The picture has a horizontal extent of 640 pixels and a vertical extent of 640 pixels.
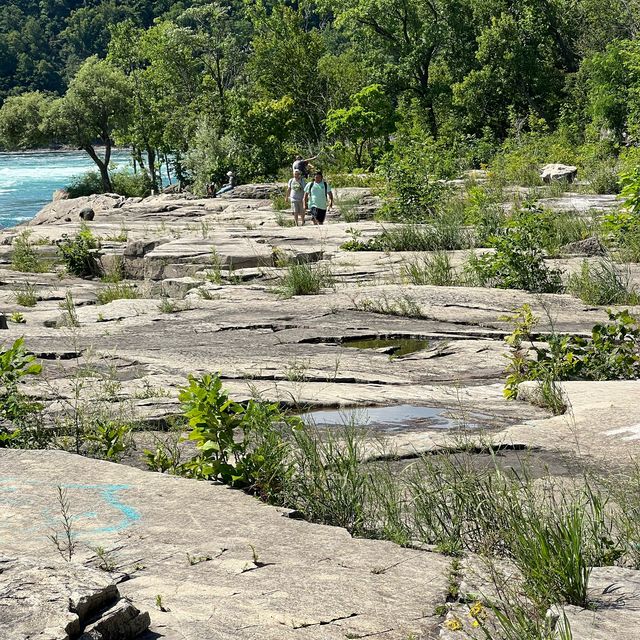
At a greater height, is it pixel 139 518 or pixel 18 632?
pixel 18 632

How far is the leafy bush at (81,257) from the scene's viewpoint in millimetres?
17859

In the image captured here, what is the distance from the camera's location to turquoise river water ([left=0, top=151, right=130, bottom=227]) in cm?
4747

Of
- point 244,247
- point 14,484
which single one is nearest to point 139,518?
point 14,484

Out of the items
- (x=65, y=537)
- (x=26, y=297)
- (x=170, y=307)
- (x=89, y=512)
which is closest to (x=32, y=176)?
(x=26, y=297)

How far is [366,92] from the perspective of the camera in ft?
108

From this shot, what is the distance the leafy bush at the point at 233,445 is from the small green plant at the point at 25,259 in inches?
536

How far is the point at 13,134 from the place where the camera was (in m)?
50.3

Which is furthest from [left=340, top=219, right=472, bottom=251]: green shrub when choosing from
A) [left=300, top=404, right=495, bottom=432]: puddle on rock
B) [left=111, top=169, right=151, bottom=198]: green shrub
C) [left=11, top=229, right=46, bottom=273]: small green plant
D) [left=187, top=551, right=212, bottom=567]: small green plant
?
[left=111, top=169, right=151, bottom=198]: green shrub

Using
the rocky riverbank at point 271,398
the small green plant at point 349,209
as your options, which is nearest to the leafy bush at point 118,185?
the small green plant at point 349,209

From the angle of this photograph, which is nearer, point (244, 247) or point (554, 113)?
point (244, 247)

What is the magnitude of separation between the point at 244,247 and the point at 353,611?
44.7 ft

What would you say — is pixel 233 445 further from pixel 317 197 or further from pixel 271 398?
pixel 317 197

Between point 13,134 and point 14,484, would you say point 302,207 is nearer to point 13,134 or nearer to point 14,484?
point 14,484

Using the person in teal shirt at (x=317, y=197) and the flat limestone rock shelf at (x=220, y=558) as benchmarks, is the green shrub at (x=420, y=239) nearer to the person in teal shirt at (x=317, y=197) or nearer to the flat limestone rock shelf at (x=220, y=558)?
the person in teal shirt at (x=317, y=197)
